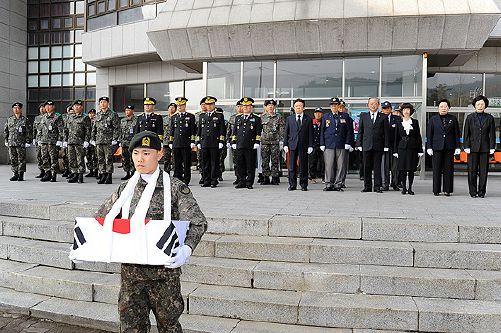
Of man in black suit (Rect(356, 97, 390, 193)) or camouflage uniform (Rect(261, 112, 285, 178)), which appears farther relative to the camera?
camouflage uniform (Rect(261, 112, 285, 178))

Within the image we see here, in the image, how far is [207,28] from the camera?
14.9m

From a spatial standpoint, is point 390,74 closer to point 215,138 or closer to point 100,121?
point 215,138

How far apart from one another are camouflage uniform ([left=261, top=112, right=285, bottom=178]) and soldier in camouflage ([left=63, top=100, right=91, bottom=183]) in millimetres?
4747

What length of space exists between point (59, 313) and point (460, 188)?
1004 centimetres

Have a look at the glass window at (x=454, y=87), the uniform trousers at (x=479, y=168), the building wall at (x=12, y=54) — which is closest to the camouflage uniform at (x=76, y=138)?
the uniform trousers at (x=479, y=168)

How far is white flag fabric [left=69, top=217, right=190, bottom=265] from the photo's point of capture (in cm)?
308

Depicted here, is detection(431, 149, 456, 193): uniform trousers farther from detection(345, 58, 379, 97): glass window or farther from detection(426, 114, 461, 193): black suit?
detection(345, 58, 379, 97): glass window

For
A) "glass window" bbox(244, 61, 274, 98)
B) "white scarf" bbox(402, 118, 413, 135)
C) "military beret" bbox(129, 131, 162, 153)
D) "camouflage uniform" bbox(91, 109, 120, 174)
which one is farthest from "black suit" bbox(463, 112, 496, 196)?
"camouflage uniform" bbox(91, 109, 120, 174)

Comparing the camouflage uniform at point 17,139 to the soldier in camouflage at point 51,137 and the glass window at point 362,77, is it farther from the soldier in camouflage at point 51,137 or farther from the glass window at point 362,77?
the glass window at point 362,77

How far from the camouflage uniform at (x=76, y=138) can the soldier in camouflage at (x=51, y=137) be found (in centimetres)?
28

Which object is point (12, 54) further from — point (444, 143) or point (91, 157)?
point (444, 143)

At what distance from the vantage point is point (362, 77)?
14.9 meters

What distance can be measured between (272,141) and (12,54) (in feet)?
60.7

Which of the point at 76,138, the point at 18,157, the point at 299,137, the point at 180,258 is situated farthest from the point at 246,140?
the point at 180,258
